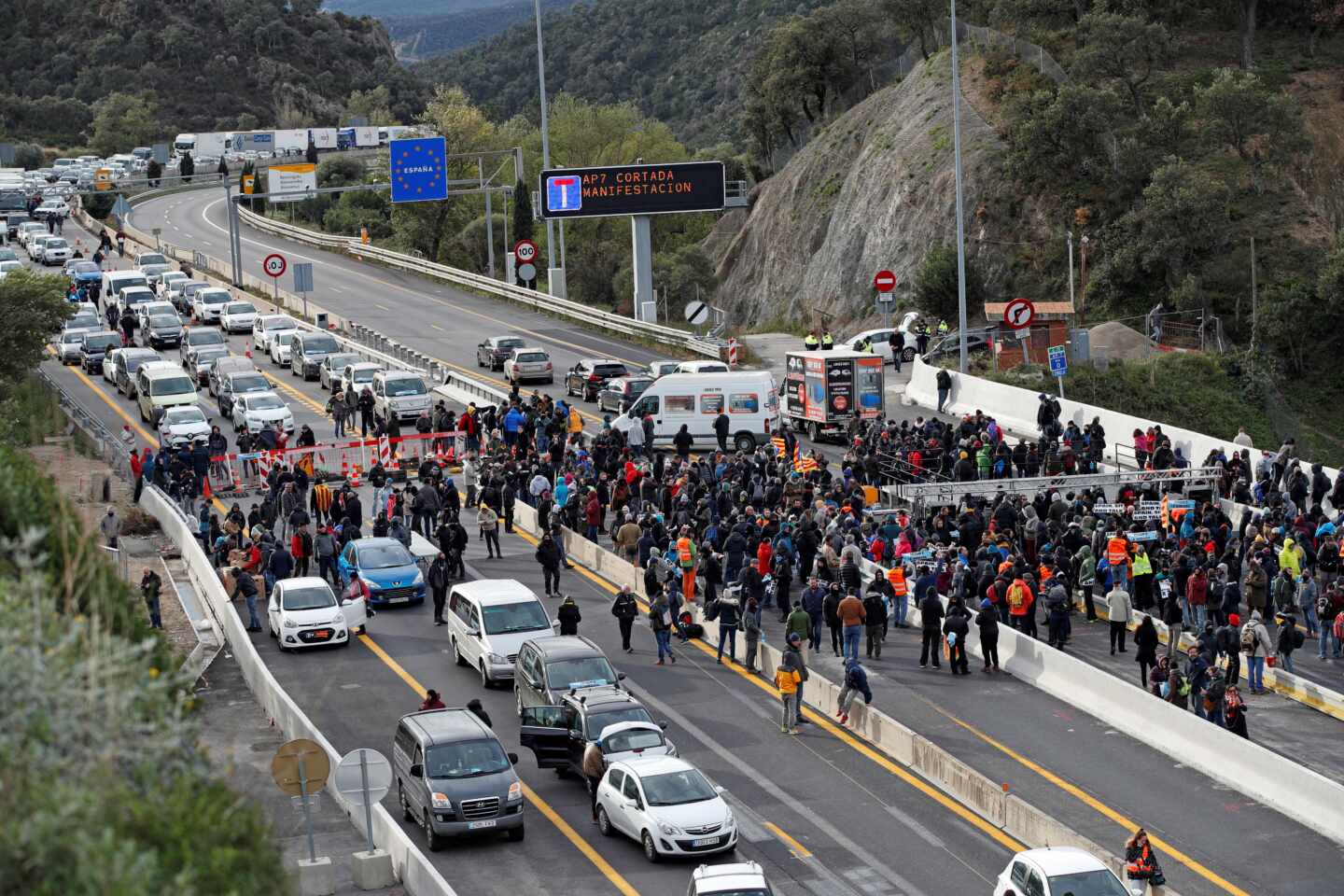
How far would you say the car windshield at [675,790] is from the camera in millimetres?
19562

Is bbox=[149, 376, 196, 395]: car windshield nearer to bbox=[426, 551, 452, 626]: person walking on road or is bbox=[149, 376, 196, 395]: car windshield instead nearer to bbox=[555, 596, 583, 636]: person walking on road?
bbox=[426, 551, 452, 626]: person walking on road

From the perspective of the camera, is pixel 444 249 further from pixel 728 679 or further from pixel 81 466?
pixel 728 679

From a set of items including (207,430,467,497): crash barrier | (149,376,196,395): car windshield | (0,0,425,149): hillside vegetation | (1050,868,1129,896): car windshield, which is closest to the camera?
(1050,868,1129,896): car windshield

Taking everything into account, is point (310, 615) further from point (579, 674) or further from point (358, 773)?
point (358, 773)

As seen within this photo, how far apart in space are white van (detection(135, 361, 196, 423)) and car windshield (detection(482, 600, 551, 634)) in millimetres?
20877

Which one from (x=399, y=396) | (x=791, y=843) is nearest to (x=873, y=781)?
(x=791, y=843)

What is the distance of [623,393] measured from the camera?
44375mm

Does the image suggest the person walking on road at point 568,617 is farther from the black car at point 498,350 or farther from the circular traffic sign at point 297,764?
the black car at point 498,350

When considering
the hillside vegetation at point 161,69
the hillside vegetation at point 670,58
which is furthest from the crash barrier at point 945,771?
the hillside vegetation at point 161,69

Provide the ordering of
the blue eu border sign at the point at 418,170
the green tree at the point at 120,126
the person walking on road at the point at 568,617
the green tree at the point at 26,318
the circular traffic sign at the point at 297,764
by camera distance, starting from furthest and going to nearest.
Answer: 1. the green tree at the point at 120,126
2. the blue eu border sign at the point at 418,170
3. the green tree at the point at 26,318
4. the person walking on road at the point at 568,617
5. the circular traffic sign at the point at 297,764

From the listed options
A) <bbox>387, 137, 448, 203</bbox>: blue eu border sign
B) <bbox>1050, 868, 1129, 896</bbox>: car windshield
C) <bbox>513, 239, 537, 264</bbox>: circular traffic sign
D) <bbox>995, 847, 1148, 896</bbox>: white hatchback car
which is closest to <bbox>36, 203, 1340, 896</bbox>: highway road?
<bbox>995, 847, 1148, 896</bbox>: white hatchback car

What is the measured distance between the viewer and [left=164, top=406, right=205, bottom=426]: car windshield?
137 feet

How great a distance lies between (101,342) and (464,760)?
37.2 metres

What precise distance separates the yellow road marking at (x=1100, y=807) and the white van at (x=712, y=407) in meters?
17.2
